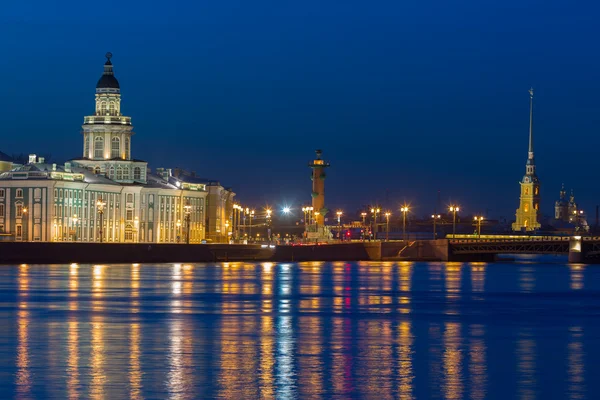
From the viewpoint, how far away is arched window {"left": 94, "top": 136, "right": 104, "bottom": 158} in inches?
6299

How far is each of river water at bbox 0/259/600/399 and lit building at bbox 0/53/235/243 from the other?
7862 centimetres

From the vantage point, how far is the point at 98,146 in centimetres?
16025

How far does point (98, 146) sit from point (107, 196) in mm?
9569

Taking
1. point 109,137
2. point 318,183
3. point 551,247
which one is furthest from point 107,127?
point 551,247

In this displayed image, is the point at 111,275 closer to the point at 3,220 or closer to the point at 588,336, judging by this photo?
the point at 588,336

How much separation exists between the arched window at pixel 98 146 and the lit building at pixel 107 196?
9 cm

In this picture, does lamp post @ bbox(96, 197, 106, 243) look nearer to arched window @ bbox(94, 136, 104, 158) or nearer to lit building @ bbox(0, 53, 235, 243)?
lit building @ bbox(0, 53, 235, 243)

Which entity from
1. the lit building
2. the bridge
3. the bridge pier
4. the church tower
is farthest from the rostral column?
the bridge pier

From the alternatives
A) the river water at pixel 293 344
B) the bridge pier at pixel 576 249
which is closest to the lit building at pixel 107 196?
the bridge pier at pixel 576 249

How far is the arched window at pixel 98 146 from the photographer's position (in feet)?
525

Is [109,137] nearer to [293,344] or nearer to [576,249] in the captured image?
[576,249]

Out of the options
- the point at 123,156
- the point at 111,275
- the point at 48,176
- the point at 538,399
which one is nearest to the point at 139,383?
the point at 538,399

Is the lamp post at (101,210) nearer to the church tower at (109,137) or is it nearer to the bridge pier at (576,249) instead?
the church tower at (109,137)

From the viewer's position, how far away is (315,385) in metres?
27.4
